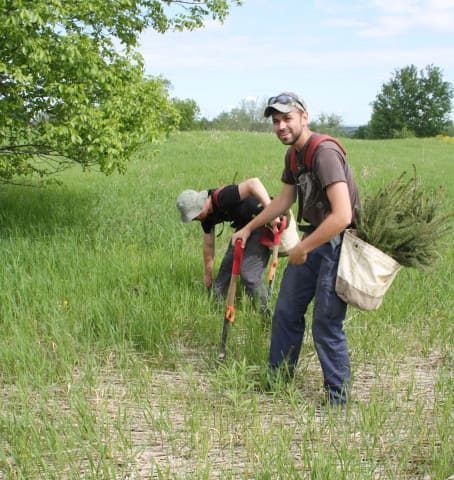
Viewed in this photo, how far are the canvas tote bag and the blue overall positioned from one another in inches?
4.0

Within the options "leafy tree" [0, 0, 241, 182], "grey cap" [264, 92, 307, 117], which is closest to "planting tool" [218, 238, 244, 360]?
"grey cap" [264, 92, 307, 117]

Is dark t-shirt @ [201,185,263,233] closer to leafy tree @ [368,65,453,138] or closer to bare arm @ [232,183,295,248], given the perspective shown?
bare arm @ [232,183,295,248]

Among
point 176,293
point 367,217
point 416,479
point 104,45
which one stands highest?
point 104,45

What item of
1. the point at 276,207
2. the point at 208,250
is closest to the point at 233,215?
the point at 208,250

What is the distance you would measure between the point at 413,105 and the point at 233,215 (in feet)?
263

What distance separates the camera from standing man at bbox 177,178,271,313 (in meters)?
4.55

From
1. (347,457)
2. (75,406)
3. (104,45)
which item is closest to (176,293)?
(75,406)

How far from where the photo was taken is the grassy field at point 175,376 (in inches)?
109

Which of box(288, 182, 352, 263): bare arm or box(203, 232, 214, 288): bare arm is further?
box(203, 232, 214, 288): bare arm

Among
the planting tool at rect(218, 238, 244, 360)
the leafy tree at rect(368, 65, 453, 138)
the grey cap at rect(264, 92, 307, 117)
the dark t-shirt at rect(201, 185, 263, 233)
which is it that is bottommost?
the planting tool at rect(218, 238, 244, 360)

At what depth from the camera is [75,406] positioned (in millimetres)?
3156

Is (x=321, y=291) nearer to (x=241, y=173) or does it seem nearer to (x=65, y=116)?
(x=65, y=116)

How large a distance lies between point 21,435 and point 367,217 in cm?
226

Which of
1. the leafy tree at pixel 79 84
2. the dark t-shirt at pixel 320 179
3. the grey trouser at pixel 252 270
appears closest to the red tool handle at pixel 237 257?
the dark t-shirt at pixel 320 179
